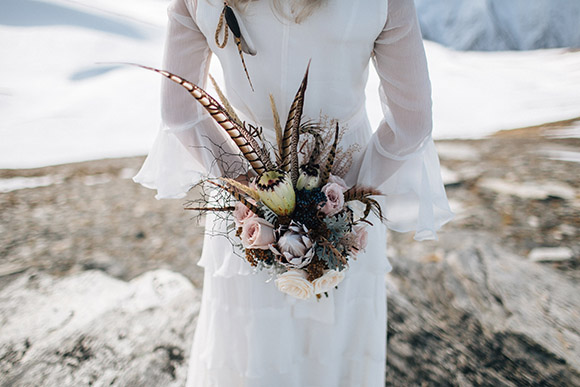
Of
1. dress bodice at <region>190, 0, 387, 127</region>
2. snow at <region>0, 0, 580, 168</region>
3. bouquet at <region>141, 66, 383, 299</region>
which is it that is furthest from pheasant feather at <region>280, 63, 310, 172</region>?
snow at <region>0, 0, 580, 168</region>

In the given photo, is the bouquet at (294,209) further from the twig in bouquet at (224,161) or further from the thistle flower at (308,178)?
the twig in bouquet at (224,161)

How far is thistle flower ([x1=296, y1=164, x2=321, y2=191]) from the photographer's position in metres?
0.58

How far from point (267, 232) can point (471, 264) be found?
1.34 metres

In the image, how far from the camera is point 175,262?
67.4 inches

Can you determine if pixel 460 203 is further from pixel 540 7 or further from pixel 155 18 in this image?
pixel 155 18

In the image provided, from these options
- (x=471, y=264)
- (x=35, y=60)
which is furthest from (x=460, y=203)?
(x=35, y=60)

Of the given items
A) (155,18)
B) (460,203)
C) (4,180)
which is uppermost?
(155,18)

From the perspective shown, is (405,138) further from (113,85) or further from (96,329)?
(113,85)

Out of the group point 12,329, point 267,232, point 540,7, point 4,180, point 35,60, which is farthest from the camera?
point 540,7

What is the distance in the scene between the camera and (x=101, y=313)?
4.63 ft

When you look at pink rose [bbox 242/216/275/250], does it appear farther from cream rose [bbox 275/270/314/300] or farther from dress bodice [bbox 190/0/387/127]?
dress bodice [bbox 190/0/387/127]

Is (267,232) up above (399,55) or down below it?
below

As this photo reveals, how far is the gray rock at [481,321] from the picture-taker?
116cm

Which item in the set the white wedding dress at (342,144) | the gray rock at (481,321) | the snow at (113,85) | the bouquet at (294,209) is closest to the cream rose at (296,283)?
the bouquet at (294,209)
